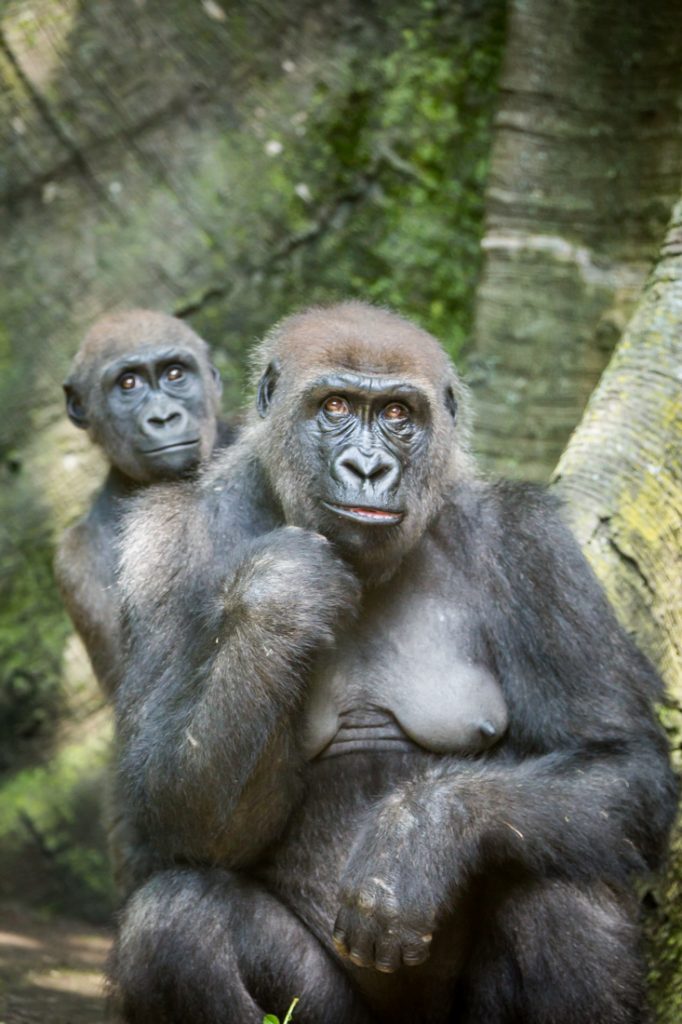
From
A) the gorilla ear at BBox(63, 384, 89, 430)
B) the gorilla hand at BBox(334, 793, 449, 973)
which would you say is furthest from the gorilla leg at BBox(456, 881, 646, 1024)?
the gorilla ear at BBox(63, 384, 89, 430)

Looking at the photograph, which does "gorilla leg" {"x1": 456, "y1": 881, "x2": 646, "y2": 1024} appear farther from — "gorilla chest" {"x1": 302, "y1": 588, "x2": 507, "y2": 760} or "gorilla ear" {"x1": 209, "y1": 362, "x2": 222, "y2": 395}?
"gorilla ear" {"x1": 209, "y1": 362, "x2": 222, "y2": 395}

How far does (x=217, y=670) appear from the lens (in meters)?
3.84

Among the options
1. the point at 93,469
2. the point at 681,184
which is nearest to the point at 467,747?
the point at 681,184

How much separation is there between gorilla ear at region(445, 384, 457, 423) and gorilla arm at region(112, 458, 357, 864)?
0.73m

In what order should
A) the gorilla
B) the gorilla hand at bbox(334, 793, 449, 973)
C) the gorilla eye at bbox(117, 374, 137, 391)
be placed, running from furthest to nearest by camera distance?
the gorilla eye at bbox(117, 374, 137, 391) → the gorilla → the gorilla hand at bbox(334, 793, 449, 973)

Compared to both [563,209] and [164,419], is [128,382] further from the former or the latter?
[563,209]

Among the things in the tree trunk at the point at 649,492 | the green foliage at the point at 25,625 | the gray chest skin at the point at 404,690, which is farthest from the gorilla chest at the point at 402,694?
the green foliage at the point at 25,625

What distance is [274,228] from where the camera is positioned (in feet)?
24.8

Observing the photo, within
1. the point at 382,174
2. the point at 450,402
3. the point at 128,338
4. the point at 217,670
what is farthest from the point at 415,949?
the point at 382,174

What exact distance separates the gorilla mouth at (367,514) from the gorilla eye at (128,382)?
2.79m

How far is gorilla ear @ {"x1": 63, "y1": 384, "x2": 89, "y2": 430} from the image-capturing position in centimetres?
670

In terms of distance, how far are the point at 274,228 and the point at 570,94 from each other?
1732 millimetres

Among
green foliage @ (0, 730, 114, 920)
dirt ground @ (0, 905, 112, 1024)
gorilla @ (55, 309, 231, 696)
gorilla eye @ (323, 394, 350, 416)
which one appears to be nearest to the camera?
gorilla eye @ (323, 394, 350, 416)

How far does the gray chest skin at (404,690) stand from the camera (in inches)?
163
